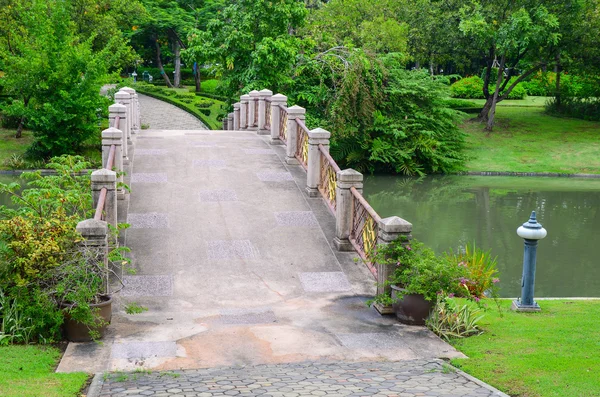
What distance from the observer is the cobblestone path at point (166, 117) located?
1575 inches

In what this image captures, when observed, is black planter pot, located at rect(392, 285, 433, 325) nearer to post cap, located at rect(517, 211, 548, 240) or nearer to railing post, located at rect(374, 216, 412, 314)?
railing post, located at rect(374, 216, 412, 314)

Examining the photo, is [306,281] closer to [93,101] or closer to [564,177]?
[93,101]

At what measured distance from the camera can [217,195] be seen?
14.5m

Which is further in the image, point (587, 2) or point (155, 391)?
point (587, 2)

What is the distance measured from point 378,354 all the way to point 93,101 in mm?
22829

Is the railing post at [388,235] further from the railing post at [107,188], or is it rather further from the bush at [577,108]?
the bush at [577,108]

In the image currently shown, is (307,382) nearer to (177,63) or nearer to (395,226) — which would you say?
(395,226)

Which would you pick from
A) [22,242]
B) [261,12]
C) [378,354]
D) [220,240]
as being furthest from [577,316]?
[261,12]

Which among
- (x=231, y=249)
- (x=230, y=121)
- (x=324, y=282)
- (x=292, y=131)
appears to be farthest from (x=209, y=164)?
(x=230, y=121)

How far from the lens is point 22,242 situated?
8633 mm

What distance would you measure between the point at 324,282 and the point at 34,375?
16.0 ft

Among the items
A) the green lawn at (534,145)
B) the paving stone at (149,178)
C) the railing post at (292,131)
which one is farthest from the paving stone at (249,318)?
the green lawn at (534,145)

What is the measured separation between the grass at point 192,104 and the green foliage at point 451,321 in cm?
2809

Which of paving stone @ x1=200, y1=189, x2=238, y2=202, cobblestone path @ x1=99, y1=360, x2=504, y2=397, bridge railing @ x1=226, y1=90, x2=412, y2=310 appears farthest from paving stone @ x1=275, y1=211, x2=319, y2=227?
cobblestone path @ x1=99, y1=360, x2=504, y2=397
